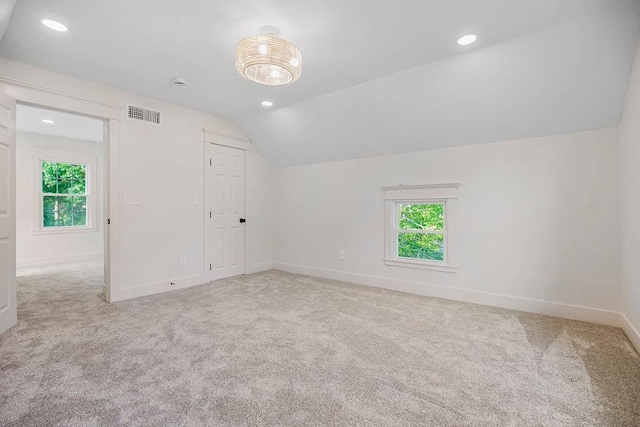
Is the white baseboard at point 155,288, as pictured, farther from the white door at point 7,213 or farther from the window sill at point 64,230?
the window sill at point 64,230

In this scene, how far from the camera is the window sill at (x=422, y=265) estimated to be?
11.9 ft

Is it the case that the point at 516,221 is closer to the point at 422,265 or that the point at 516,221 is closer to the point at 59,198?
the point at 422,265

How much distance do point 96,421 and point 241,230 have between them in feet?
11.4

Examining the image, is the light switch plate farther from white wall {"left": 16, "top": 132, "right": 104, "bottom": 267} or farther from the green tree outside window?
white wall {"left": 16, "top": 132, "right": 104, "bottom": 267}

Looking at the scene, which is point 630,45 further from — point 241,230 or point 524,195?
point 241,230

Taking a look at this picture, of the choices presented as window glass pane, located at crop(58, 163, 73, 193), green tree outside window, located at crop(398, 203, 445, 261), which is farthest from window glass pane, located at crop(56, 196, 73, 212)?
green tree outside window, located at crop(398, 203, 445, 261)

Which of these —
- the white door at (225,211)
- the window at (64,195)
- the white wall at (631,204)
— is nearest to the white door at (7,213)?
the white door at (225,211)

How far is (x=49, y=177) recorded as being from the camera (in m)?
5.89

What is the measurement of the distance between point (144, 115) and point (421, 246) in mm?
3784

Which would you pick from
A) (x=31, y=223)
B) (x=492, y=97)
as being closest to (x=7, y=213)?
(x=31, y=223)

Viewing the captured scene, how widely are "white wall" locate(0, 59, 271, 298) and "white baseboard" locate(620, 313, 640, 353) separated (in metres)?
4.51

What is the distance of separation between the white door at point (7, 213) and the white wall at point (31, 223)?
3730 millimetres

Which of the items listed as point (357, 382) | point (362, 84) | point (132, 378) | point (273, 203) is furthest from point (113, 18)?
point (273, 203)

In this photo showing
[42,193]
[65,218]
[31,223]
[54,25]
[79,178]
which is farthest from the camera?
[79,178]
